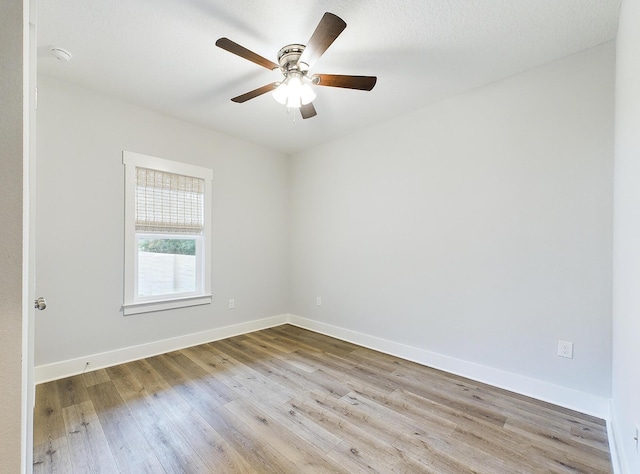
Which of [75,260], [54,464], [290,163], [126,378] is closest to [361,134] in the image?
[290,163]

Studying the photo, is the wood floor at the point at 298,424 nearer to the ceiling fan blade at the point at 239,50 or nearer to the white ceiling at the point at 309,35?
the ceiling fan blade at the point at 239,50

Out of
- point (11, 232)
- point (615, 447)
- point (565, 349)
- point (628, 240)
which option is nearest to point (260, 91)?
point (11, 232)

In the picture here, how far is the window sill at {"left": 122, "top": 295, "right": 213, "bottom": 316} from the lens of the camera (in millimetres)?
2988

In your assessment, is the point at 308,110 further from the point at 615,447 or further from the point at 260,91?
the point at 615,447

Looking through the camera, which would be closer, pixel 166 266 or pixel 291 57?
pixel 291 57

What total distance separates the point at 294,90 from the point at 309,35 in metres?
0.38

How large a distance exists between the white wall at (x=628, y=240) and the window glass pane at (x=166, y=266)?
12.1 ft

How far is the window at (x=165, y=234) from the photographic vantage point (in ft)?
9.87

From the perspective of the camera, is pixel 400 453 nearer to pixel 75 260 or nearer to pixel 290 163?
pixel 75 260

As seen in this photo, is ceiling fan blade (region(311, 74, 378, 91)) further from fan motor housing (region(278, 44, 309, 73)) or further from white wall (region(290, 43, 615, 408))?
white wall (region(290, 43, 615, 408))

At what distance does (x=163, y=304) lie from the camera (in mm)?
3227

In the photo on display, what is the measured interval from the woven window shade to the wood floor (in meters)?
1.45

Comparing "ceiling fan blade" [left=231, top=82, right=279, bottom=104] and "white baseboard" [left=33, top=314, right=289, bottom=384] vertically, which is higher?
"ceiling fan blade" [left=231, top=82, right=279, bottom=104]

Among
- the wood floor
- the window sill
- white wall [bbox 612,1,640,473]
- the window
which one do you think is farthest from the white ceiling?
the wood floor
